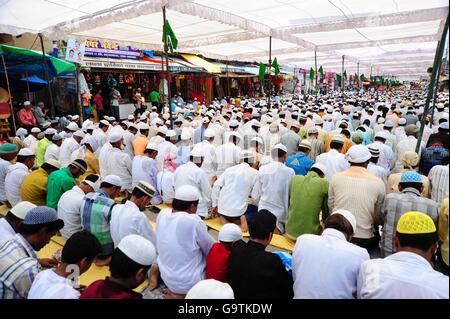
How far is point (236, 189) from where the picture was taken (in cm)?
443

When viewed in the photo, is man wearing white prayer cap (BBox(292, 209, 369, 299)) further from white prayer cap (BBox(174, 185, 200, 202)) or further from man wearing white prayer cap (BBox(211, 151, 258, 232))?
man wearing white prayer cap (BBox(211, 151, 258, 232))

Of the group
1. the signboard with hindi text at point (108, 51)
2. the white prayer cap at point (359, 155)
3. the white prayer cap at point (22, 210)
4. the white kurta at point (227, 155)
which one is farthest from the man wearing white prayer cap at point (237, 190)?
the signboard with hindi text at point (108, 51)

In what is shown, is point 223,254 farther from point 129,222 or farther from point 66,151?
point 66,151

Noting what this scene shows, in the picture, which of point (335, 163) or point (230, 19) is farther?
point (230, 19)

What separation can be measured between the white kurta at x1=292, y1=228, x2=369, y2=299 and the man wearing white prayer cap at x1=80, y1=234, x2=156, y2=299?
3.27ft

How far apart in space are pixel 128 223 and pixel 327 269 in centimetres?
191

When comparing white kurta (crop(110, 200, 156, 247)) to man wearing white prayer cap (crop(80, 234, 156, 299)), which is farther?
white kurta (crop(110, 200, 156, 247))

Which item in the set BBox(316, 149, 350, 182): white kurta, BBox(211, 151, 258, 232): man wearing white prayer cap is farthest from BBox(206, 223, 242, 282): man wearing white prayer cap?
BBox(316, 149, 350, 182): white kurta

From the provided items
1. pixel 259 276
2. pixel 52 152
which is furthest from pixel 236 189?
pixel 52 152

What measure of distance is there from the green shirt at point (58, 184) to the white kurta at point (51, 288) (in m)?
2.29

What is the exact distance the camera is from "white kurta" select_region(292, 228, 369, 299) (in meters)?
2.08

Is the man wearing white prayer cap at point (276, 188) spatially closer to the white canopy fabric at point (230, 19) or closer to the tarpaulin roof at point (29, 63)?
the white canopy fabric at point (230, 19)

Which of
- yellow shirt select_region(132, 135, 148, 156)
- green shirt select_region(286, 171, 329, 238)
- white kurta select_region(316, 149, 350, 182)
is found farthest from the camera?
yellow shirt select_region(132, 135, 148, 156)

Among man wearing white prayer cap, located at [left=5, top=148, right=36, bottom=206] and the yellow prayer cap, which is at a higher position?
the yellow prayer cap
